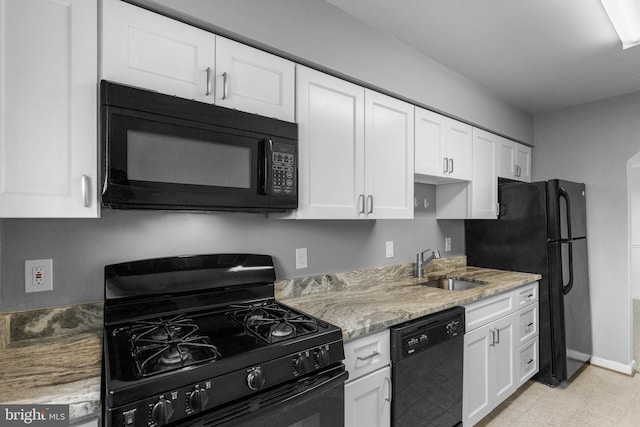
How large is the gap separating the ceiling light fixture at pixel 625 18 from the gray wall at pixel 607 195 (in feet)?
4.13

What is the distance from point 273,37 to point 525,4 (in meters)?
1.35

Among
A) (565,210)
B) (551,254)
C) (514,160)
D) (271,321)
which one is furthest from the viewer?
(514,160)

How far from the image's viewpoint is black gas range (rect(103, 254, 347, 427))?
3.14ft

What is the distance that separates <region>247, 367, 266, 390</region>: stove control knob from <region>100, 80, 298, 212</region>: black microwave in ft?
2.13

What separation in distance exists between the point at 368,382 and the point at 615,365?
3.03m

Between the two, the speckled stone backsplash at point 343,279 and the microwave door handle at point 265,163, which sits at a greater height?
the microwave door handle at point 265,163

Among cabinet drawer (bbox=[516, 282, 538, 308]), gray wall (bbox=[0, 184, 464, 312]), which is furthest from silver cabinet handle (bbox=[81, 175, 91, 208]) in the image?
cabinet drawer (bbox=[516, 282, 538, 308])

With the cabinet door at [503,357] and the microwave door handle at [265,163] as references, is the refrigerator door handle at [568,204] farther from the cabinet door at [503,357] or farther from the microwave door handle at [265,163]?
the microwave door handle at [265,163]

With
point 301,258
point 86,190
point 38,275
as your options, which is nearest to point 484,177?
point 301,258

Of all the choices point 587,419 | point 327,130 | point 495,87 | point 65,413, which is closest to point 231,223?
point 327,130

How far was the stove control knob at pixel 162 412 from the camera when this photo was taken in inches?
36.0

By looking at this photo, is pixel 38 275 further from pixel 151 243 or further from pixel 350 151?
pixel 350 151

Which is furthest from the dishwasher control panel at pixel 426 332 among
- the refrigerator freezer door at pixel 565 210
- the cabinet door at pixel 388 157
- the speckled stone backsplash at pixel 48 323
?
the refrigerator freezer door at pixel 565 210

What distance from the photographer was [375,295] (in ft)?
6.81
